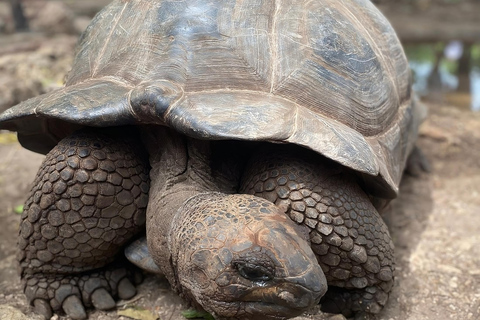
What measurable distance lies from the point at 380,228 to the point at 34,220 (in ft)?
5.26

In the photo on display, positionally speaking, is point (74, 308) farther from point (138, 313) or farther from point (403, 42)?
point (403, 42)

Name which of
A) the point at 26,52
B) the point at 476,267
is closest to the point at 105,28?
the point at 476,267

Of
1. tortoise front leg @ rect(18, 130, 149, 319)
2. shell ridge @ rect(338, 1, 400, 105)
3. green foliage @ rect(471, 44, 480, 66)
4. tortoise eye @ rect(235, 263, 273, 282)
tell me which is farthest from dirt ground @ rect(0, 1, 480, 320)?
green foliage @ rect(471, 44, 480, 66)

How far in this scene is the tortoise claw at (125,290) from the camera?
2.57m

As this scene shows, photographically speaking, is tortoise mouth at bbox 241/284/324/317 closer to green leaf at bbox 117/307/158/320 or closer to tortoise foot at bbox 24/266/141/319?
green leaf at bbox 117/307/158/320

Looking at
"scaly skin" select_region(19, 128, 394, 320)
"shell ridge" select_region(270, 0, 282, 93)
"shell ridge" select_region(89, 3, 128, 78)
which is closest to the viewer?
"scaly skin" select_region(19, 128, 394, 320)

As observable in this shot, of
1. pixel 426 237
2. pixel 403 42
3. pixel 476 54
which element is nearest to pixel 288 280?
pixel 426 237

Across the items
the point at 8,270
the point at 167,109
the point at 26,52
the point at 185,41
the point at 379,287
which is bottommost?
the point at 8,270

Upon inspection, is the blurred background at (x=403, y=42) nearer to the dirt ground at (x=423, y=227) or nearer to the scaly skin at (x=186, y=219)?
the dirt ground at (x=423, y=227)

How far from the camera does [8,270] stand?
2.79 m

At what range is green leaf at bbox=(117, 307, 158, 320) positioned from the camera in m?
2.41

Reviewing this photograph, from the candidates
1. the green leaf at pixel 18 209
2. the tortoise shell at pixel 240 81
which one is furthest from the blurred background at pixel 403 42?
the tortoise shell at pixel 240 81

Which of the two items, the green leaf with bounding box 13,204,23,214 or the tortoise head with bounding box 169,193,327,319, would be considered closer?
the tortoise head with bounding box 169,193,327,319

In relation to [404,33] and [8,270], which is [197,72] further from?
[404,33]
